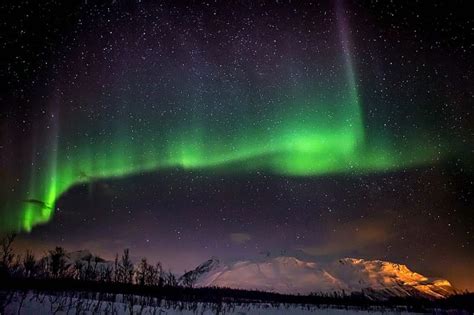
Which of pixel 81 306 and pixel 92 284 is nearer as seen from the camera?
pixel 81 306

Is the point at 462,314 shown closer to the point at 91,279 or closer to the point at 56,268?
the point at 56,268

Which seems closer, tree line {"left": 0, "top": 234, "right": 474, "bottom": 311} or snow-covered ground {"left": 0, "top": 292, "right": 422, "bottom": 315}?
snow-covered ground {"left": 0, "top": 292, "right": 422, "bottom": 315}

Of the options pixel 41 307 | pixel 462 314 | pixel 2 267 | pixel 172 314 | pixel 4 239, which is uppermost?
pixel 4 239

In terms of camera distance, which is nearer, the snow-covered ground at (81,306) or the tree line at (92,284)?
the snow-covered ground at (81,306)

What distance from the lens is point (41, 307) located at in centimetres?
1509

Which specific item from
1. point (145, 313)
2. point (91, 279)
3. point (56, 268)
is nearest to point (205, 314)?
point (145, 313)

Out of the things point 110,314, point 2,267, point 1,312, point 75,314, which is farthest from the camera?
point 2,267

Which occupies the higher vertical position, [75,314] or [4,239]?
[4,239]

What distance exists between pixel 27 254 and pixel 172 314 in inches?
1605

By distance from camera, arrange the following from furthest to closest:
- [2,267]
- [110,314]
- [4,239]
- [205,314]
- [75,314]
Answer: [4,239] → [2,267] → [205,314] → [110,314] → [75,314]

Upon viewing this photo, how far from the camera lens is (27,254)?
50094 millimetres

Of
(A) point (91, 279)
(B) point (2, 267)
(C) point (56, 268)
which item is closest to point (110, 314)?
(B) point (2, 267)

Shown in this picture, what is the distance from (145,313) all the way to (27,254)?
41.9 metres

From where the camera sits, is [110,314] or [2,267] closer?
[110,314]
